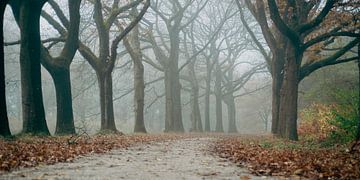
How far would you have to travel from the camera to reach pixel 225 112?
69875 millimetres

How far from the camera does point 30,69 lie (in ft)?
45.8

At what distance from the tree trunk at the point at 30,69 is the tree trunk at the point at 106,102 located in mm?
5740

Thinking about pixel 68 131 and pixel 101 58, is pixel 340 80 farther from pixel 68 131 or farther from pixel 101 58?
pixel 68 131

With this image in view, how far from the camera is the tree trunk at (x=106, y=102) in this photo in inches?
776

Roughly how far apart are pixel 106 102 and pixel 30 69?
613cm

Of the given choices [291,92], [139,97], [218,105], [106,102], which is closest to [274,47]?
[291,92]

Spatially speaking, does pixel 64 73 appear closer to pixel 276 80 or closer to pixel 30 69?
pixel 30 69

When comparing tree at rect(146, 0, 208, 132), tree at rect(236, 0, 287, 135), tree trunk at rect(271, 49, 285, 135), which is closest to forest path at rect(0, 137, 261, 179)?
tree at rect(236, 0, 287, 135)

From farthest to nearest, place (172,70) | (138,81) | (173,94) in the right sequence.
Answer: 1. (172,70)
2. (173,94)
3. (138,81)

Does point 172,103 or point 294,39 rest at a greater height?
point 294,39

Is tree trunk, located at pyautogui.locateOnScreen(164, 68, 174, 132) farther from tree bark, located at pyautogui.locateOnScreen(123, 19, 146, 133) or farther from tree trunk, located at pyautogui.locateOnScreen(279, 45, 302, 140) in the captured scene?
tree trunk, located at pyautogui.locateOnScreen(279, 45, 302, 140)

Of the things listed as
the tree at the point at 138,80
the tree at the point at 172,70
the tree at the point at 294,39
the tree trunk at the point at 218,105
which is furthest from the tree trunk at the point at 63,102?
the tree trunk at the point at 218,105

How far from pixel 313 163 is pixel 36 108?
32.9ft

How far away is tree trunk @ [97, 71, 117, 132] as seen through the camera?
1970 centimetres
